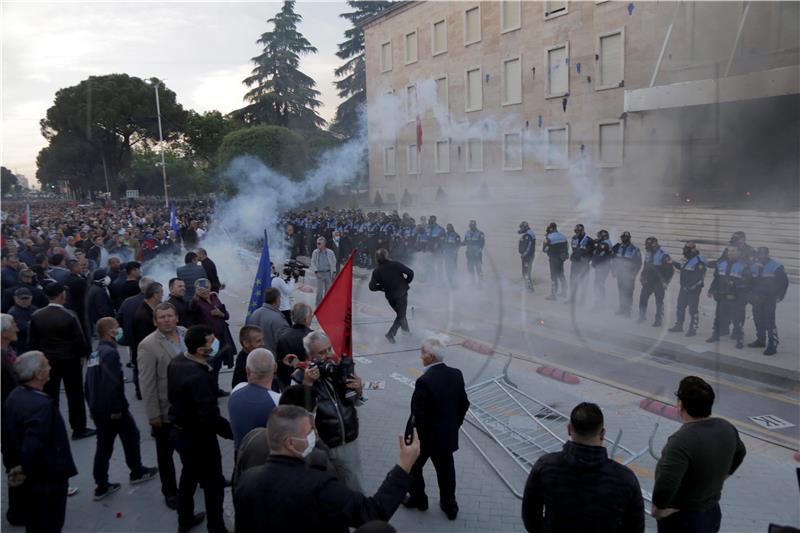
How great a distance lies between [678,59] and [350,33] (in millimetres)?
27185

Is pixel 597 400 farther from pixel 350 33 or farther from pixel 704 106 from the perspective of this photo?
pixel 350 33

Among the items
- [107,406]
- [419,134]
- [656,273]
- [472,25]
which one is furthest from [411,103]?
[107,406]

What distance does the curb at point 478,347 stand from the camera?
905 cm

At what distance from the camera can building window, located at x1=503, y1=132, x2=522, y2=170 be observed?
79.9 ft

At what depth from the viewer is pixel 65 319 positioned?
5.82m

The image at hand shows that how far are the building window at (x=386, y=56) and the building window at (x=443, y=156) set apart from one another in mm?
4828

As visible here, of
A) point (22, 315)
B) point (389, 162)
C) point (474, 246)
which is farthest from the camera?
point (389, 162)

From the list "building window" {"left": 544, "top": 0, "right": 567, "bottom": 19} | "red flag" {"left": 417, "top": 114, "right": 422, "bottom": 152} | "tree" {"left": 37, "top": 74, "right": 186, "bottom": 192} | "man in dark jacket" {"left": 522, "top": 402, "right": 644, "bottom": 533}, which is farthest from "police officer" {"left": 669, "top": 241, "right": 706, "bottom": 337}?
"tree" {"left": 37, "top": 74, "right": 186, "bottom": 192}

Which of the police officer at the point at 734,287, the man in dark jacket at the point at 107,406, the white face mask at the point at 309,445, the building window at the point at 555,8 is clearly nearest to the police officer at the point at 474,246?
the police officer at the point at 734,287

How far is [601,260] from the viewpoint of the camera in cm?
1166

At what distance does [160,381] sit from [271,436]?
2434mm

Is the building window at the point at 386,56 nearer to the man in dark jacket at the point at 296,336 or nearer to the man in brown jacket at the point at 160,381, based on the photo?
the man in dark jacket at the point at 296,336

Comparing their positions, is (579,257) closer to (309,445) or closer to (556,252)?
(556,252)

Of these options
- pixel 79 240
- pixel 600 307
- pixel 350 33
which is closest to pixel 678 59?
pixel 600 307
